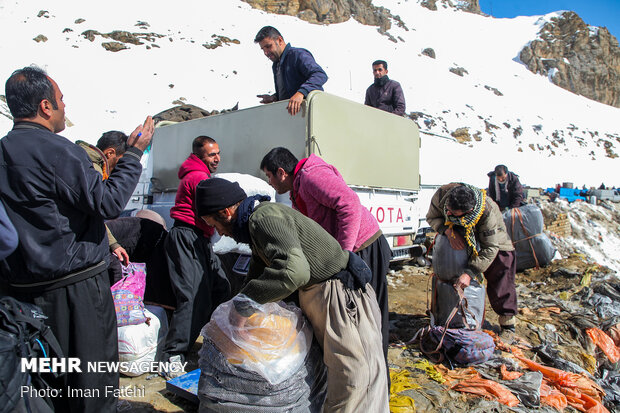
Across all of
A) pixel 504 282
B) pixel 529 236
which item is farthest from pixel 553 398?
pixel 529 236

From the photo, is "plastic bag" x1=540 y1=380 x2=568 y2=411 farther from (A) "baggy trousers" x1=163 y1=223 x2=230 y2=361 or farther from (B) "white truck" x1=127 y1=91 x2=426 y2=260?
(A) "baggy trousers" x1=163 y1=223 x2=230 y2=361

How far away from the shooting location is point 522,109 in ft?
130

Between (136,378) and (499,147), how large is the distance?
31917 mm

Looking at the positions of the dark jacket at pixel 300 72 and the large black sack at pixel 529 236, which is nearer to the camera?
the dark jacket at pixel 300 72

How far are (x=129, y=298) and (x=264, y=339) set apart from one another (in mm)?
1611

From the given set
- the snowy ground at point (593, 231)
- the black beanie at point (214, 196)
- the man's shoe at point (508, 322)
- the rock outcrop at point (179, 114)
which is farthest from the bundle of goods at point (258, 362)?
the snowy ground at point (593, 231)

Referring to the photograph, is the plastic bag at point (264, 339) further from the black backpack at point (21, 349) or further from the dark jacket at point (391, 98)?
the dark jacket at point (391, 98)

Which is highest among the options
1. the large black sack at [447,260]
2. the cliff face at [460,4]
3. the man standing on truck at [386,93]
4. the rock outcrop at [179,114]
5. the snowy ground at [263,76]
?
the cliff face at [460,4]

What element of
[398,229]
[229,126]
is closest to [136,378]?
[229,126]

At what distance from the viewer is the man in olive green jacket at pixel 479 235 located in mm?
3539

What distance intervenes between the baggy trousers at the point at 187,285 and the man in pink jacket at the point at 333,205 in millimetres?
908

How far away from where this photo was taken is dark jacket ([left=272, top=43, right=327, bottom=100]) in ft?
12.7

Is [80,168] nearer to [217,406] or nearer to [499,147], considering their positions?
[217,406]

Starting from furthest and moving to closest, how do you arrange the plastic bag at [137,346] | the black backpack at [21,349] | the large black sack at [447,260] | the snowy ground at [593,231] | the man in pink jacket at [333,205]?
1. the snowy ground at [593,231]
2. the large black sack at [447,260]
3. the plastic bag at [137,346]
4. the man in pink jacket at [333,205]
5. the black backpack at [21,349]
